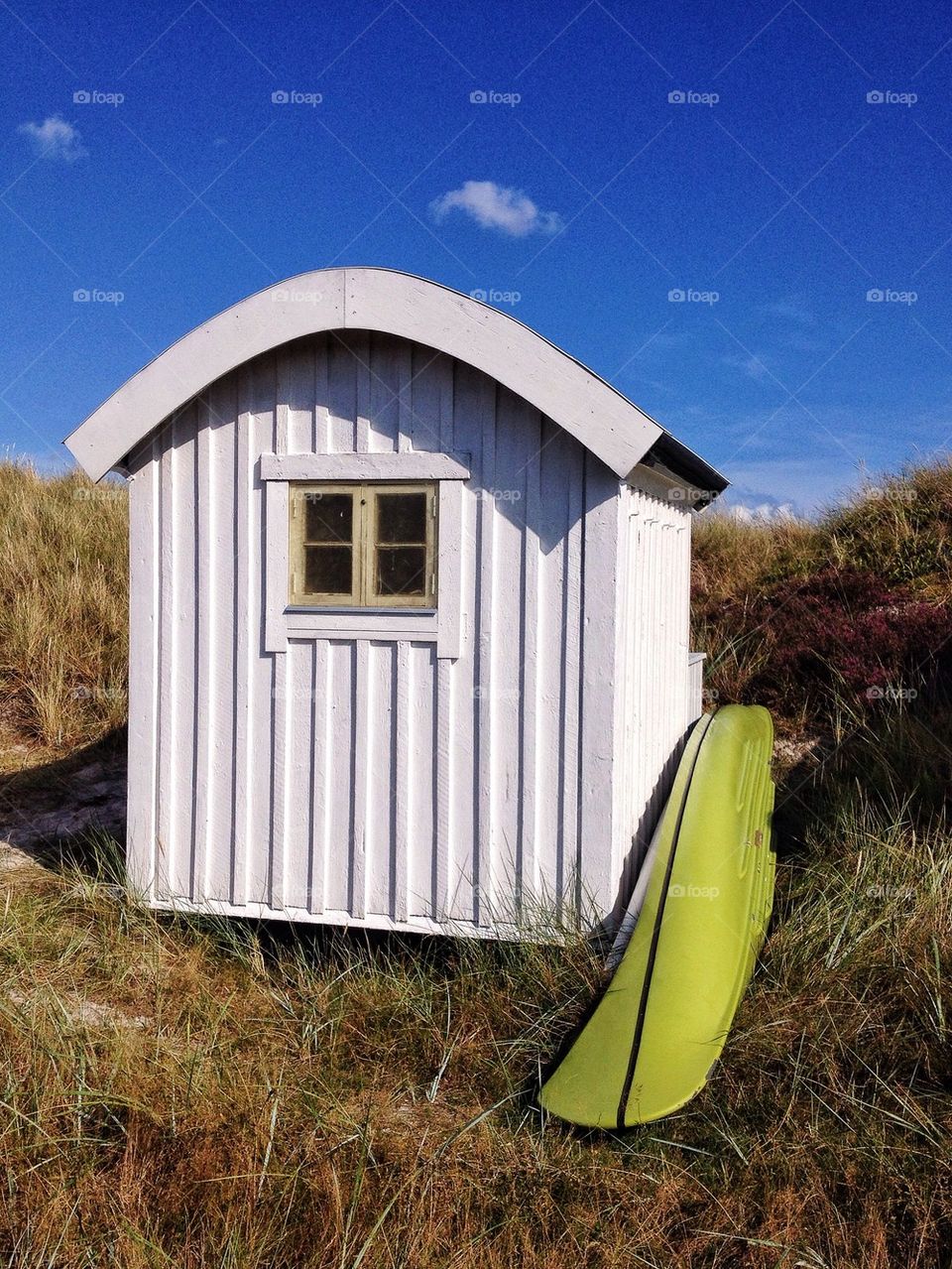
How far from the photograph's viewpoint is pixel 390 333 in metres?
5.40

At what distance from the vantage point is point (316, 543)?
18.6 ft

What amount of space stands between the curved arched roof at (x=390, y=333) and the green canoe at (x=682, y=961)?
1963 millimetres

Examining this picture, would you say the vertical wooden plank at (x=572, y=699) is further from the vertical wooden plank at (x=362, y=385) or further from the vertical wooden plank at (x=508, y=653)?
the vertical wooden plank at (x=362, y=385)

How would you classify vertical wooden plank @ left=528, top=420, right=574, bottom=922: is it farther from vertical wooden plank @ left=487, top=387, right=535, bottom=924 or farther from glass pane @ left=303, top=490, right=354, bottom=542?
glass pane @ left=303, top=490, right=354, bottom=542

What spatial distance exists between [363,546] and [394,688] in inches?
30.6

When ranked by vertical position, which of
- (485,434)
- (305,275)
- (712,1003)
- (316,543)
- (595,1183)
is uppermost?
(305,275)

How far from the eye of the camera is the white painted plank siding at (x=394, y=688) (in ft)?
17.5

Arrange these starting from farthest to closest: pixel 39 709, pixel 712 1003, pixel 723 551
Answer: pixel 723 551
pixel 39 709
pixel 712 1003

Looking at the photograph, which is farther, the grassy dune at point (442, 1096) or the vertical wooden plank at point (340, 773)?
the vertical wooden plank at point (340, 773)

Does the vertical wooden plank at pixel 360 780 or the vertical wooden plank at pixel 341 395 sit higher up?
the vertical wooden plank at pixel 341 395

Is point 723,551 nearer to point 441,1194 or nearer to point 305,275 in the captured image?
point 305,275

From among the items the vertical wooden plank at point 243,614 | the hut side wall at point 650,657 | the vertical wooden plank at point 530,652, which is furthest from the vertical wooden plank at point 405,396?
the hut side wall at point 650,657

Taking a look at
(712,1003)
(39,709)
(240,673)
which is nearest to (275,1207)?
(712,1003)

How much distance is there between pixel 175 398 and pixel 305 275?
0.97m
